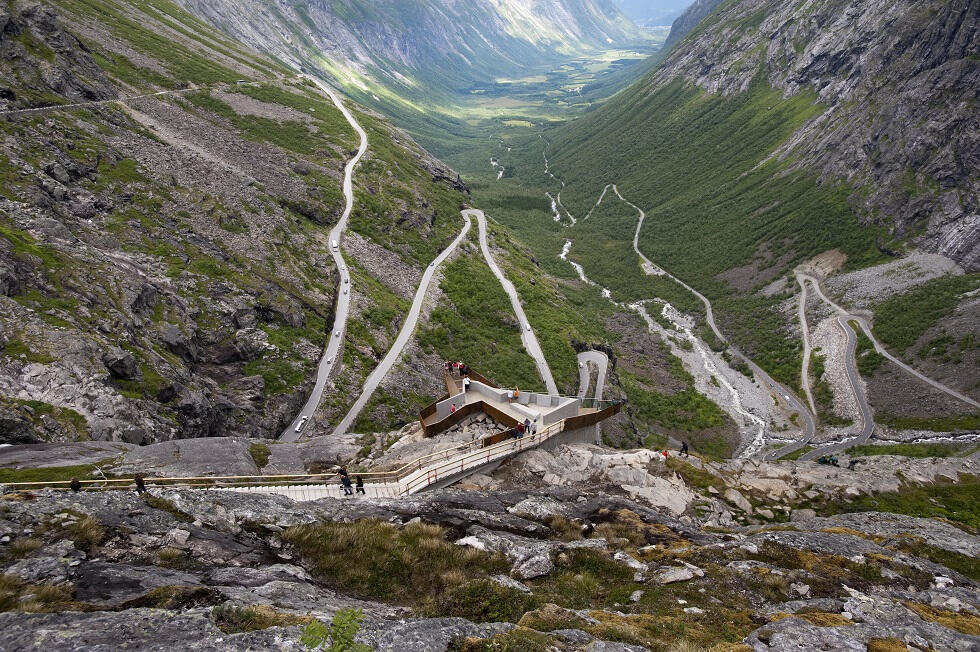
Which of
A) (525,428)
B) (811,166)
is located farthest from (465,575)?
(811,166)

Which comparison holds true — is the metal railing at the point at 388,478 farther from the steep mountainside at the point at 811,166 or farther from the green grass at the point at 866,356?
the steep mountainside at the point at 811,166

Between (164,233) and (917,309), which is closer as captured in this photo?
(164,233)

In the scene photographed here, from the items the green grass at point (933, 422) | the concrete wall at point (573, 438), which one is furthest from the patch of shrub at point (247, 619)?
the green grass at point (933, 422)

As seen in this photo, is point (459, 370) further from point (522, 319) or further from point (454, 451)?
point (522, 319)

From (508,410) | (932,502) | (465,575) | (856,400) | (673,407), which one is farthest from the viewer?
(673,407)

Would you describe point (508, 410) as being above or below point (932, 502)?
above


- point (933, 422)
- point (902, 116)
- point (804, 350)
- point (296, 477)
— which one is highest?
point (902, 116)
